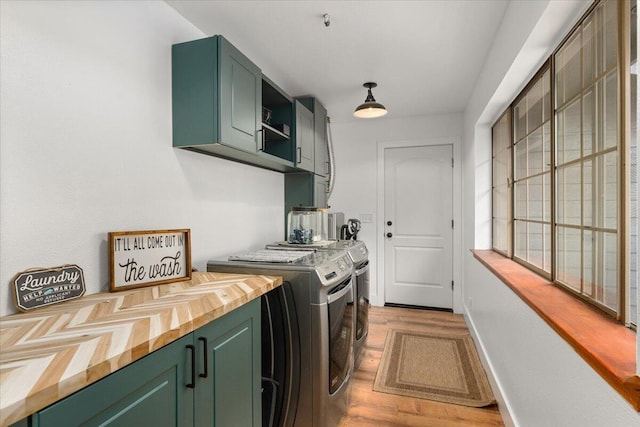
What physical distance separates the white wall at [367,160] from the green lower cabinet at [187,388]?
2.77 metres

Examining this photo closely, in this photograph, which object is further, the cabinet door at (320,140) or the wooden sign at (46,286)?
the cabinet door at (320,140)

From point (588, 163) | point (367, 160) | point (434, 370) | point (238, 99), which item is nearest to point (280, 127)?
point (238, 99)

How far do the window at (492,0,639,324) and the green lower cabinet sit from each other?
3.87 feet

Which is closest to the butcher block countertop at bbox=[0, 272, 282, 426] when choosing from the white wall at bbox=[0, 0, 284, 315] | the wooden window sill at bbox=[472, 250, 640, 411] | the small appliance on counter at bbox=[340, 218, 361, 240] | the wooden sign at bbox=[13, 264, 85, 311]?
→ the wooden sign at bbox=[13, 264, 85, 311]

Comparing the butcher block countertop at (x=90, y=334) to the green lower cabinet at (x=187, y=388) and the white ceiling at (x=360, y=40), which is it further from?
the white ceiling at (x=360, y=40)

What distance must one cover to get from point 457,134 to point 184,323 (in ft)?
12.0

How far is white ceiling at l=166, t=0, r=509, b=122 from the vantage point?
180 cm

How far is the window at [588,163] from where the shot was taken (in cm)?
101

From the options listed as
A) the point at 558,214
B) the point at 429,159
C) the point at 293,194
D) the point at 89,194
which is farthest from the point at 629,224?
the point at 429,159

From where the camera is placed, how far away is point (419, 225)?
3.92 m

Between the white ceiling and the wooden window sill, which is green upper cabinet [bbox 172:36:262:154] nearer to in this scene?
the white ceiling

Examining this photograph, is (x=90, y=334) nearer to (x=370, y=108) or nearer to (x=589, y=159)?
(x=589, y=159)

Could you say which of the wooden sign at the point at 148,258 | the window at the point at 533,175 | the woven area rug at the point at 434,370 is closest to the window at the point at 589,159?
the window at the point at 533,175

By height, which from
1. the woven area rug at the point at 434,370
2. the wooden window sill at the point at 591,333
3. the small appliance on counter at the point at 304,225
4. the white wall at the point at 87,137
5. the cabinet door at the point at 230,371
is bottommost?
the woven area rug at the point at 434,370
